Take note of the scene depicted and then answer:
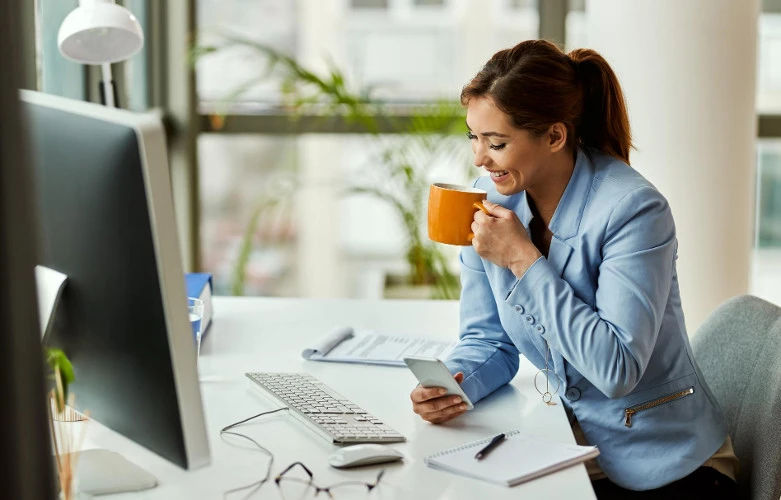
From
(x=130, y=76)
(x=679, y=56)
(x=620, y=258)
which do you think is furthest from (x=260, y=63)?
(x=620, y=258)

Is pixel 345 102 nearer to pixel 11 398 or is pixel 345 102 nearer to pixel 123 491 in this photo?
pixel 123 491

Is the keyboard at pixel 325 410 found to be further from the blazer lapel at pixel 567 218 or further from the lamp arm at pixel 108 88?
the lamp arm at pixel 108 88

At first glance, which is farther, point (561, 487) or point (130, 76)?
point (130, 76)

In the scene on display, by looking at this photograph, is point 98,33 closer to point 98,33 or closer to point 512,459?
point 98,33

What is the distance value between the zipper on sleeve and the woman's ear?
427mm

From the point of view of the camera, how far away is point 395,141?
332cm

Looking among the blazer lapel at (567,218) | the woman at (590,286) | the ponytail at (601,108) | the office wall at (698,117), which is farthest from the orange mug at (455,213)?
the office wall at (698,117)

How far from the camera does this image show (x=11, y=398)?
Answer: 1.85 feet

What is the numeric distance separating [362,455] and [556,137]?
0.64 m

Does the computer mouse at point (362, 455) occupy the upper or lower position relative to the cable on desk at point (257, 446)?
upper

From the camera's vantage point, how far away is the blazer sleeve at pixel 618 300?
1329mm

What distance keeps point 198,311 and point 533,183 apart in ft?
1.92

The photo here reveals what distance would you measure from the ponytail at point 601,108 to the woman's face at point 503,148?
4.5 inches

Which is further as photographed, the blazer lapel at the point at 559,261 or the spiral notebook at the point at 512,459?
the blazer lapel at the point at 559,261
